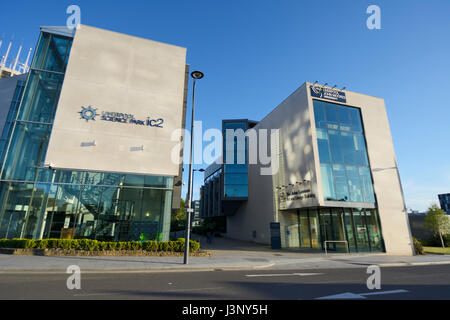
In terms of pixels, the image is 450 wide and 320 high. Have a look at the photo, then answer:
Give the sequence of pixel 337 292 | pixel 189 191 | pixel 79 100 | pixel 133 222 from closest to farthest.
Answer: pixel 337 292, pixel 189 191, pixel 133 222, pixel 79 100

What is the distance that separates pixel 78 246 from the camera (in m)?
15.0

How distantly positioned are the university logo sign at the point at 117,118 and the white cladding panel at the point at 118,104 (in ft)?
0.40

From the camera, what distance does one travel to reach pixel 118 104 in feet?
65.4

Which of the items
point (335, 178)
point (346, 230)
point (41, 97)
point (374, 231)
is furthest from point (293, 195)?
point (41, 97)

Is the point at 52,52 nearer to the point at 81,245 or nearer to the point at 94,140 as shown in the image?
the point at 94,140

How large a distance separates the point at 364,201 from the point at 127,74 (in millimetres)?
26381

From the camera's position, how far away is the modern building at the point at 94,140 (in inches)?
661

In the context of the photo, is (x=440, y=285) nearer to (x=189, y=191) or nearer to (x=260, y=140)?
(x=189, y=191)

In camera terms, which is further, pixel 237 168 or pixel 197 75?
pixel 237 168

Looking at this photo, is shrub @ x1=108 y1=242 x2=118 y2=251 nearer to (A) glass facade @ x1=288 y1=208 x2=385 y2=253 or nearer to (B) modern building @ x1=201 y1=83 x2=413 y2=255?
(B) modern building @ x1=201 y1=83 x2=413 y2=255

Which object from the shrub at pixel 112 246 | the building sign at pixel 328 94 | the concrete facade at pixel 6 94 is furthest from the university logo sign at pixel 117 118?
the concrete facade at pixel 6 94

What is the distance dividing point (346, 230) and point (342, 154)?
7.61m
